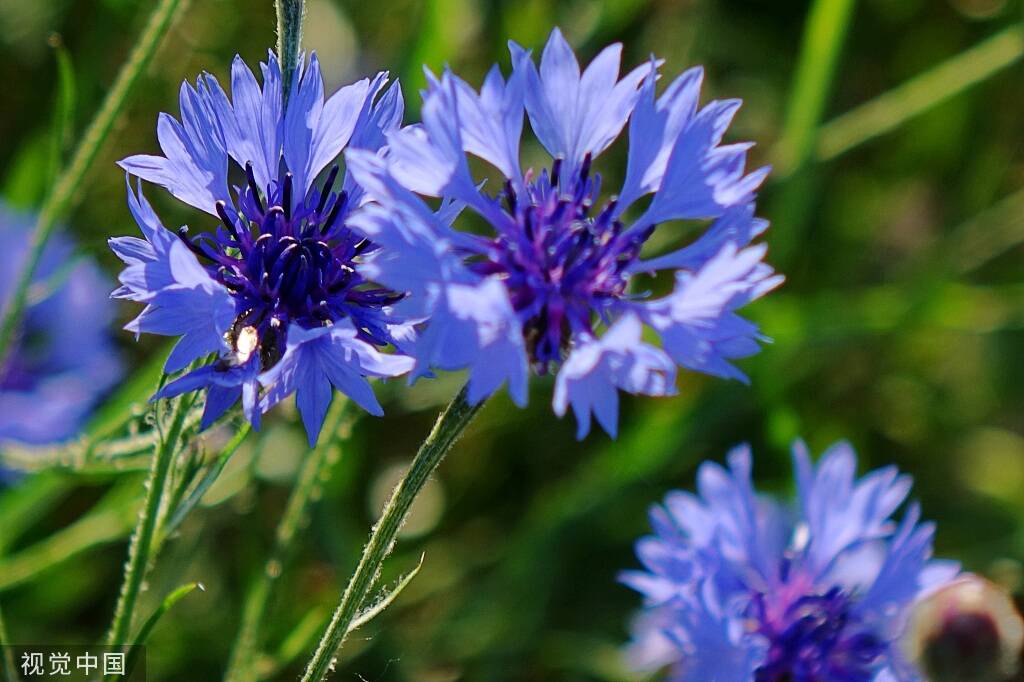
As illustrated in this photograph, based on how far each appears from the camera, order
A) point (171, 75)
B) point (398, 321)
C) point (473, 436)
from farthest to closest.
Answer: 1. point (171, 75)
2. point (473, 436)
3. point (398, 321)

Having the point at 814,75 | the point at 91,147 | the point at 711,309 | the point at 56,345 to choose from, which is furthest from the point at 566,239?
the point at 56,345

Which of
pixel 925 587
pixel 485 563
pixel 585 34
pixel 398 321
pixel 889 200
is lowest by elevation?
pixel 925 587

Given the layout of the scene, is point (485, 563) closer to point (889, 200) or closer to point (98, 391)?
point (98, 391)

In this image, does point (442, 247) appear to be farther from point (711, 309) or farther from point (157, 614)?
point (157, 614)

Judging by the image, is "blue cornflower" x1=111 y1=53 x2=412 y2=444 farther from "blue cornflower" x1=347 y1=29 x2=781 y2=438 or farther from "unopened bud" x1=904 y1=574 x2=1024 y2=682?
"unopened bud" x1=904 y1=574 x2=1024 y2=682

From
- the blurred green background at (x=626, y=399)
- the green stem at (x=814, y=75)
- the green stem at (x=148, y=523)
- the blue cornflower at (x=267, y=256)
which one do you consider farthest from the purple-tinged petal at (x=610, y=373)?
the green stem at (x=814, y=75)

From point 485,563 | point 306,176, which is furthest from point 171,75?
point 306,176

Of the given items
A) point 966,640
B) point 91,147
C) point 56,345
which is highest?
point 56,345
